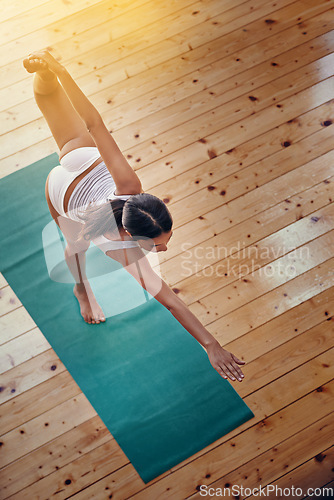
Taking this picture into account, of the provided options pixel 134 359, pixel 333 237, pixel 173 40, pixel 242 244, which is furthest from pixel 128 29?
pixel 134 359

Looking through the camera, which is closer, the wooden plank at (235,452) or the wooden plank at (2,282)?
the wooden plank at (235,452)

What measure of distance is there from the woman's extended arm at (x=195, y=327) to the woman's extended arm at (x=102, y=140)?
0.27 m

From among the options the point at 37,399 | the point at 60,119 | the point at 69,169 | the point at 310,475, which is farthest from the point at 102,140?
the point at 310,475

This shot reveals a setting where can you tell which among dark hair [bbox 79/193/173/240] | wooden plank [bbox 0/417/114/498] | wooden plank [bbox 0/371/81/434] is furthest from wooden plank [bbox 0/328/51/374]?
dark hair [bbox 79/193/173/240]

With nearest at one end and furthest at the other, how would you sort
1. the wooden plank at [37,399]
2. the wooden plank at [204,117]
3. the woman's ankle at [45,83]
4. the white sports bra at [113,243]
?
the white sports bra at [113,243], the woman's ankle at [45,83], the wooden plank at [37,399], the wooden plank at [204,117]

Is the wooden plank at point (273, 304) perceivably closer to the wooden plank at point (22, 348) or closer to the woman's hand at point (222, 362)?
the woman's hand at point (222, 362)

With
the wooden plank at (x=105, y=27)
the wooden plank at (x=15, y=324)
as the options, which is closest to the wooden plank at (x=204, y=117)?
the wooden plank at (x=105, y=27)

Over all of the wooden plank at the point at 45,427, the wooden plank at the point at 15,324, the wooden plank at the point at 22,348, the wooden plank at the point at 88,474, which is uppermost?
the wooden plank at the point at 15,324

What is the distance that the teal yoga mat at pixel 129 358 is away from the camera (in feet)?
6.24

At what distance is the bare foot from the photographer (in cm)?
209

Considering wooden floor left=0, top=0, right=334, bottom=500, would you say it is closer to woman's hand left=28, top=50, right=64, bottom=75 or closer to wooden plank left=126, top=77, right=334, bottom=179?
wooden plank left=126, top=77, right=334, bottom=179

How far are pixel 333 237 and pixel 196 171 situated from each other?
30.1 inches

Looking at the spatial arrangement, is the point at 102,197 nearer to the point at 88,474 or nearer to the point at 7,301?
→ the point at 7,301

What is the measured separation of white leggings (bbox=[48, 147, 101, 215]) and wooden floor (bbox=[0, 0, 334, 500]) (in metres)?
0.63
